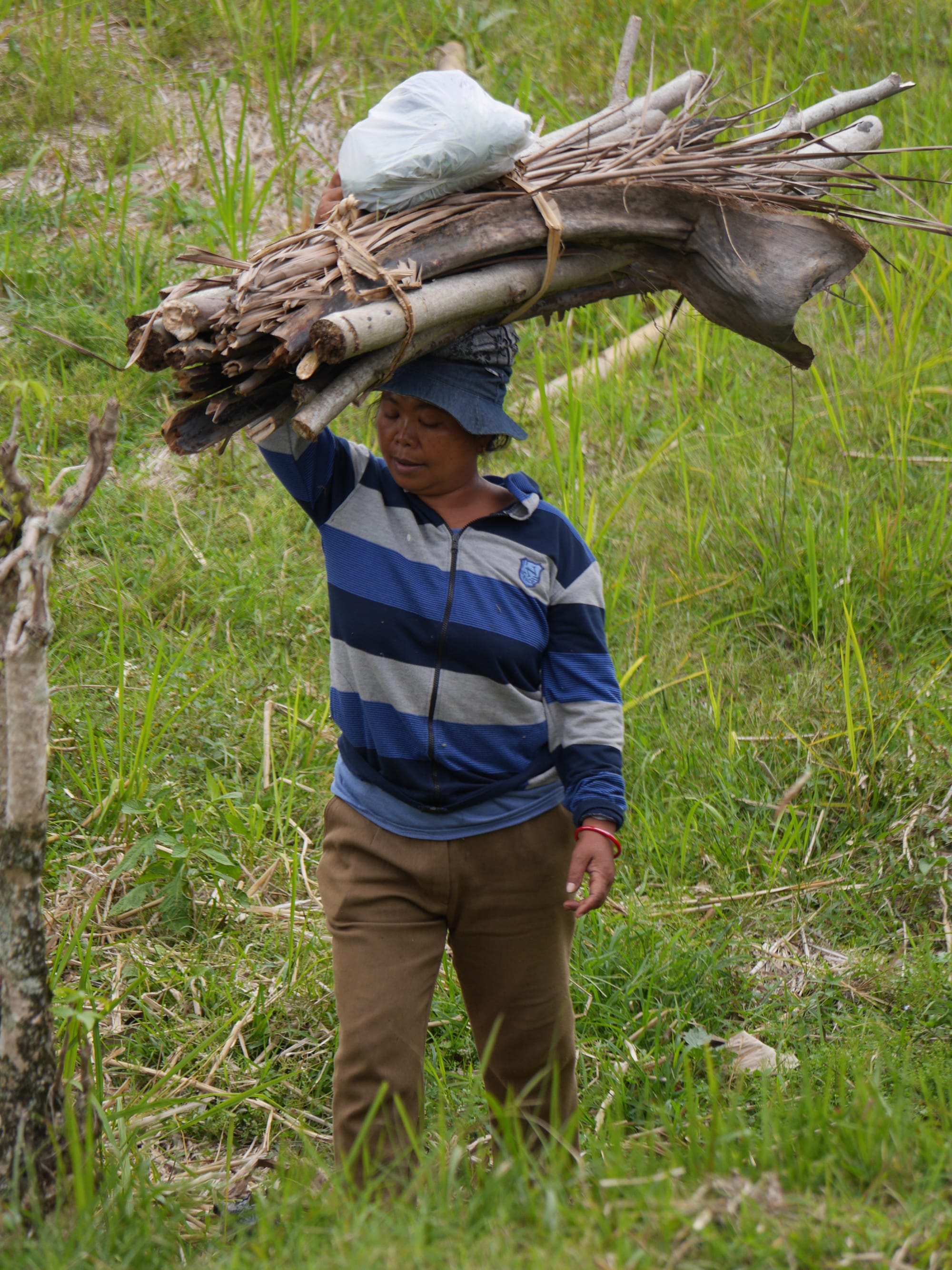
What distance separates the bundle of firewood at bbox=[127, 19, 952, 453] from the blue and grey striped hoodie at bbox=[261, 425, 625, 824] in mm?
265

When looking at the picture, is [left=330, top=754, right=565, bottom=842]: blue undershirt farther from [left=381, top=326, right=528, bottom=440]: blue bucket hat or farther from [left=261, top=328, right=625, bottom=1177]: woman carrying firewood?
[left=381, top=326, right=528, bottom=440]: blue bucket hat

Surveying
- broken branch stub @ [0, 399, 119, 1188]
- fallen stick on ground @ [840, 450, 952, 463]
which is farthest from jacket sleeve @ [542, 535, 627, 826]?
fallen stick on ground @ [840, 450, 952, 463]

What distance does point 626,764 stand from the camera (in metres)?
3.57

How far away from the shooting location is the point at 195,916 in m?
3.07

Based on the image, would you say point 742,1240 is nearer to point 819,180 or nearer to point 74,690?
point 819,180

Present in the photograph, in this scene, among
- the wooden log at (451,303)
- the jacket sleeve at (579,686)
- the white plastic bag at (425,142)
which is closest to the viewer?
the wooden log at (451,303)

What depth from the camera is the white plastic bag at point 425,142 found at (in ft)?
7.03

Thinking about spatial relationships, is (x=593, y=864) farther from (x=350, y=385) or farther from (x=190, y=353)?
(x=190, y=353)

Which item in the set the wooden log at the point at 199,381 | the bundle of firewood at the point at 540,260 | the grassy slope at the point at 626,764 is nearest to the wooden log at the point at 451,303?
the bundle of firewood at the point at 540,260

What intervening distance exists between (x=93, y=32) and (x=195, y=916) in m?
4.70

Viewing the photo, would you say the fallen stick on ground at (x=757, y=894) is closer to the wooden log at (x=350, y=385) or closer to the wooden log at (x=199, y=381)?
the wooden log at (x=350, y=385)

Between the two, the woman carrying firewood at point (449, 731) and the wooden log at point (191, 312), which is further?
the woman carrying firewood at point (449, 731)

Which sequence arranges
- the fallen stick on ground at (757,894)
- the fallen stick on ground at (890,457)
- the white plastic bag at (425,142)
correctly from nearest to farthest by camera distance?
the white plastic bag at (425,142) < the fallen stick on ground at (757,894) < the fallen stick on ground at (890,457)

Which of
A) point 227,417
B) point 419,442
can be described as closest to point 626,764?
point 419,442
